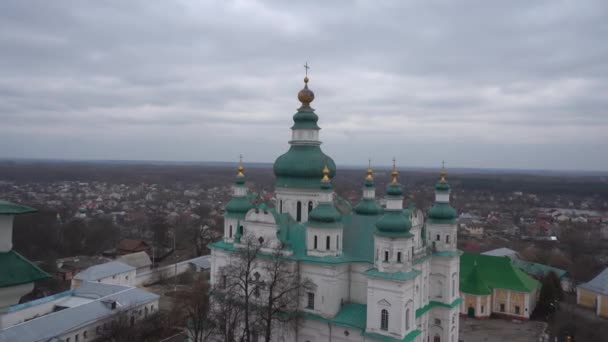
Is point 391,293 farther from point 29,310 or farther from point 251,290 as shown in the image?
point 29,310

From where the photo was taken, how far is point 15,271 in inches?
196

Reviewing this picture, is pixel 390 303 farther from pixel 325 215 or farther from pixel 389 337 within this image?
pixel 325 215

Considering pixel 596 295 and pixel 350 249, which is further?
pixel 596 295

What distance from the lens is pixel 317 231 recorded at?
62.1 ft

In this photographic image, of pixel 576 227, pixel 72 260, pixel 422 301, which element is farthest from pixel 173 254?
pixel 576 227

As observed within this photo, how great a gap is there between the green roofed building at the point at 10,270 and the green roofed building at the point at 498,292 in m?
27.6

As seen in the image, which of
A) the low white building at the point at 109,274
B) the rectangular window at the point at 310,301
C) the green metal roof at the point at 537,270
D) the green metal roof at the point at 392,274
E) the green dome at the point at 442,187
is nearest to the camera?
the green metal roof at the point at 392,274

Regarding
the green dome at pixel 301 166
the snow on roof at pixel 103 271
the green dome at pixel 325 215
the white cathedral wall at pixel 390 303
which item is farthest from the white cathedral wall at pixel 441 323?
the snow on roof at pixel 103 271

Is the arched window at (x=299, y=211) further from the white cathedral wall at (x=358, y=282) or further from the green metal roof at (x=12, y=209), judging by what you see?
the green metal roof at (x=12, y=209)

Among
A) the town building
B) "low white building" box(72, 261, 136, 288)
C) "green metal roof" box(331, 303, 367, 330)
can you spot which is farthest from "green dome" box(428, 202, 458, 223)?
"low white building" box(72, 261, 136, 288)

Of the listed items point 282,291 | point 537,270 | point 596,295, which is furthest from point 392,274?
point 537,270

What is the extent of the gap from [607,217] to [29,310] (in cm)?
9505

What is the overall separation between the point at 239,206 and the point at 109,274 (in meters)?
14.0

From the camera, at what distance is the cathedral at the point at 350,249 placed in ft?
56.2
